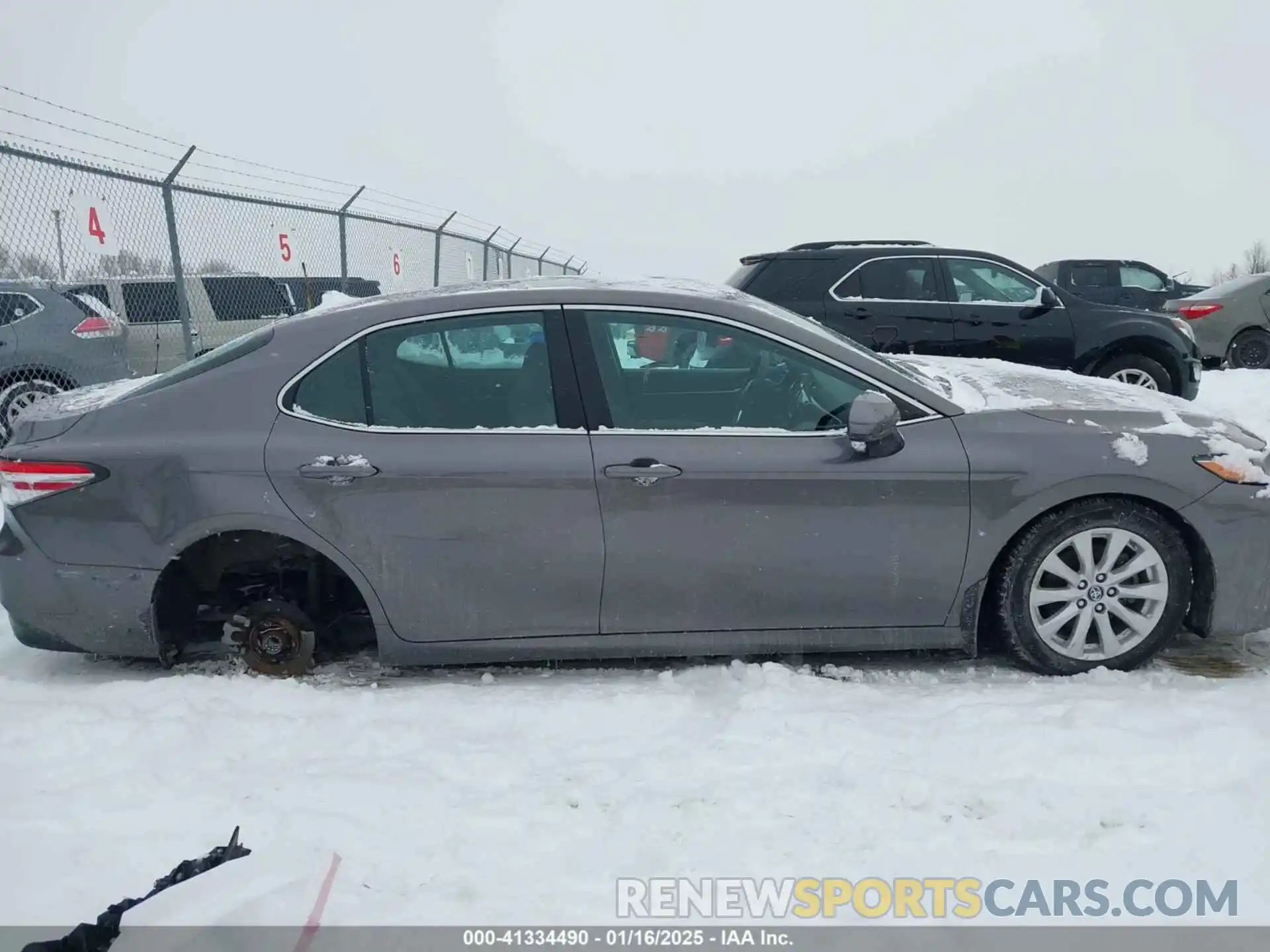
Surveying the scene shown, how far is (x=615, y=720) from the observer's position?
3.34 m

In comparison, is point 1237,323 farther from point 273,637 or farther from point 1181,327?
point 273,637

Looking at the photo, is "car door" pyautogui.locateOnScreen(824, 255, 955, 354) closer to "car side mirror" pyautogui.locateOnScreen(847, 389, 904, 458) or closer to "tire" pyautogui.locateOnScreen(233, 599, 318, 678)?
"car side mirror" pyautogui.locateOnScreen(847, 389, 904, 458)

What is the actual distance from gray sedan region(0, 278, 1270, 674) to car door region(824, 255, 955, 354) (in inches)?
196

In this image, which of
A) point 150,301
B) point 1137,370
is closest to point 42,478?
point 150,301

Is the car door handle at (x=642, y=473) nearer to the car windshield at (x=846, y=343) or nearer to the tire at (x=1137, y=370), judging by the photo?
the car windshield at (x=846, y=343)

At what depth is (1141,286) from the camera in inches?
752

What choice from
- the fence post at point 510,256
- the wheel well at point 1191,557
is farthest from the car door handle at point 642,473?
the fence post at point 510,256

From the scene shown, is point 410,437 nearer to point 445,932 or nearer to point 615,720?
point 615,720

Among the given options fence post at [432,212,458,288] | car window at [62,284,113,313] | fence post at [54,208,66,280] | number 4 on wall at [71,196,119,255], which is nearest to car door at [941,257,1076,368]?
number 4 on wall at [71,196,119,255]

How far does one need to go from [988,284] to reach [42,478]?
7412 millimetres

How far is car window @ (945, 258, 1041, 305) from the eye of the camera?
8.58 m

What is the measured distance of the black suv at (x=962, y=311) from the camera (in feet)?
28.0

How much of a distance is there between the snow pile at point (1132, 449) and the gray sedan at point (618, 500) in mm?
11

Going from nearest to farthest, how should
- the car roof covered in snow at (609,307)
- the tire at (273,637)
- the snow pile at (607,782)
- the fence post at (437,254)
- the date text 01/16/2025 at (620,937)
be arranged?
the date text 01/16/2025 at (620,937), the snow pile at (607,782), the car roof covered in snow at (609,307), the tire at (273,637), the fence post at (437,254)
